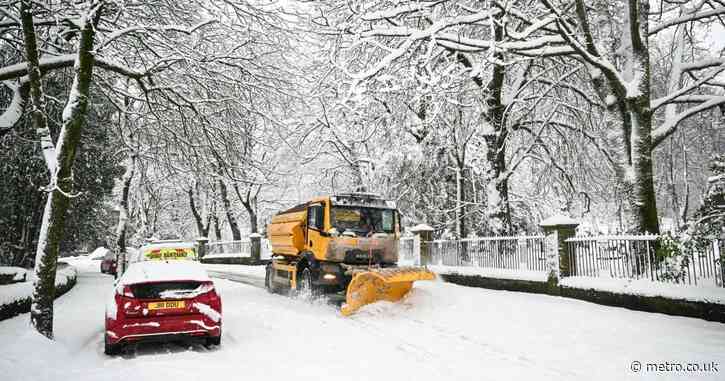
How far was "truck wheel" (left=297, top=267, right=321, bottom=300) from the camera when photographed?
1210cm

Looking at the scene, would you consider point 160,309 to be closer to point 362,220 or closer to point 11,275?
point 362,220

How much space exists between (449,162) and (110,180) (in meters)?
15.2

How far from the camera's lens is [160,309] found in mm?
6945

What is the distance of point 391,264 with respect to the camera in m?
12.2

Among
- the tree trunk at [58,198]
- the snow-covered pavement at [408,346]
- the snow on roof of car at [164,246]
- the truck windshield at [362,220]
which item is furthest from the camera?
the snow on roof of car at [164,246]

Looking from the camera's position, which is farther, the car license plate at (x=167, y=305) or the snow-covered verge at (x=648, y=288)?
the snow-covered verge at (x=648, y=288)

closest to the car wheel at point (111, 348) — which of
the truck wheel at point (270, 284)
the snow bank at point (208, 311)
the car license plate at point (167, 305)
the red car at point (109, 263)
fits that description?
the car license plate at point (167, 305)

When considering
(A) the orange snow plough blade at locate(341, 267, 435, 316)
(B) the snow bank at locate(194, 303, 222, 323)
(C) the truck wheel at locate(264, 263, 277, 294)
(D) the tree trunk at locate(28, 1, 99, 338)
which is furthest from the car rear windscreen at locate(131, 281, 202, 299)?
(C) the truck wheel at locate(264, 263, 277, 294)

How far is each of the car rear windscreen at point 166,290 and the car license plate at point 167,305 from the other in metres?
0.08

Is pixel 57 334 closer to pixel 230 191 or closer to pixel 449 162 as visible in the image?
pixel 449 162

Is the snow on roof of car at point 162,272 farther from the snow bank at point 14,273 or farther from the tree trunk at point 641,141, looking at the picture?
the tree trunk at point 641,141

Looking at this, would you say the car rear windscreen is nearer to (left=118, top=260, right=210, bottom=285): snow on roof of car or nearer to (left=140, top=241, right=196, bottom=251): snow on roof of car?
(left=118, top=260, right=210, bottom=285): snow on roof of car

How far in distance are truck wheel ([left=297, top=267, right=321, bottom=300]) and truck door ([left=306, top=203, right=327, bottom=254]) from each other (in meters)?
0.72

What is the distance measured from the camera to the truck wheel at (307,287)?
39.7ft
